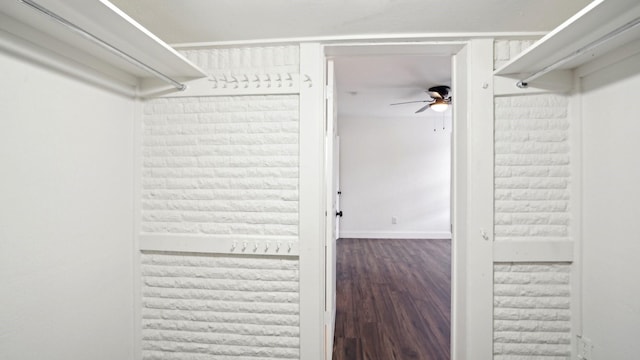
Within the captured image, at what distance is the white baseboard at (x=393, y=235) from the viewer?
5.17 m

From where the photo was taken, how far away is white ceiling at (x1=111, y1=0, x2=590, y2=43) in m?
1.18

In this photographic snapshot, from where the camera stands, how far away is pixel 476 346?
141 centimetres

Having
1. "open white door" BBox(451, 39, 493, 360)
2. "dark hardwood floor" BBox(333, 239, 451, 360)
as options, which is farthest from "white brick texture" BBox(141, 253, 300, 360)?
"open white door" BBox(451, 39, 493, 360)

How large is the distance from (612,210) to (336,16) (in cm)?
171

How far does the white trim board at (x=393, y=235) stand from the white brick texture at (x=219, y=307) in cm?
385

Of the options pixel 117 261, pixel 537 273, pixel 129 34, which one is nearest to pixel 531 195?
pixel 537 273

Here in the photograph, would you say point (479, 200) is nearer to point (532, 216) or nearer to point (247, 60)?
point (532, 216)

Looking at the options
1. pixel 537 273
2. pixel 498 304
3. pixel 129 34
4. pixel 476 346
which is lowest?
pixel 476 346

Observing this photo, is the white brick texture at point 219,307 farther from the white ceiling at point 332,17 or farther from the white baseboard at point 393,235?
the white baseboard at point 393,235

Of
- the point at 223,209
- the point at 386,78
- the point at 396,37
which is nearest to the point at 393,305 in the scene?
the point at 223,209

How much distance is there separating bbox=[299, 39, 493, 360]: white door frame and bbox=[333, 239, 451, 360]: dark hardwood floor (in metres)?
0.53

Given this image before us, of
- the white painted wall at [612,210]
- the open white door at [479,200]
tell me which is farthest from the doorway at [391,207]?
the white painted wall at [612,210]

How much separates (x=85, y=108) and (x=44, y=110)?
0.18 meters

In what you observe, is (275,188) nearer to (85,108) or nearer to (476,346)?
(85,108)
